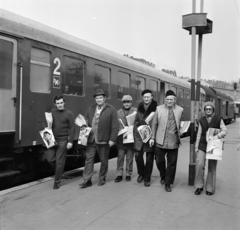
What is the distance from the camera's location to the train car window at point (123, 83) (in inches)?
388

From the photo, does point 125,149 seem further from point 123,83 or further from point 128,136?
point 123,83

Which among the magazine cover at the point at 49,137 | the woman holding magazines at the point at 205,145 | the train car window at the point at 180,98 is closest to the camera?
the woman holding magazines at the point at 205,145

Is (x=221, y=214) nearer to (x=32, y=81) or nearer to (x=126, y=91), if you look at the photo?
(x=32, y=81)

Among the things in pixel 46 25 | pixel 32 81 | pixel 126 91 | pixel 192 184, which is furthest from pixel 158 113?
pixel 126 91

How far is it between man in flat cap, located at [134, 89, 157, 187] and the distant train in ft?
7.00

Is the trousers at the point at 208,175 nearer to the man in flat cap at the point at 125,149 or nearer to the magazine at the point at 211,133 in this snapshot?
the magazine at the point at 211,133

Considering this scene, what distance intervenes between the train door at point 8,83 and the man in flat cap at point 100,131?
149 cm

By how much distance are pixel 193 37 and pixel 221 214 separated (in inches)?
133

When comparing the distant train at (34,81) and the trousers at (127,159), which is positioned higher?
the distant train at (34,81)

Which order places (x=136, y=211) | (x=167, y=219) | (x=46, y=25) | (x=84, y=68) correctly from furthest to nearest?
1. (x=84, y=68)
2. (x=46, y=25)
3. (x=136, y=211)
4. (x=167, y=219)

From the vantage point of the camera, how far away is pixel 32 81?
6.45 m

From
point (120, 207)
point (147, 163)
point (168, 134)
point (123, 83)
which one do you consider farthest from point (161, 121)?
point (123, 83)

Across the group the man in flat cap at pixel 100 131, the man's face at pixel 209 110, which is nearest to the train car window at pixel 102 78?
the man in flat cap at pixel 100 131

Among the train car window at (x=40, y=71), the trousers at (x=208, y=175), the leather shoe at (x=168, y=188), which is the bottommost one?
the leather shoe at (x=168, y=188)
